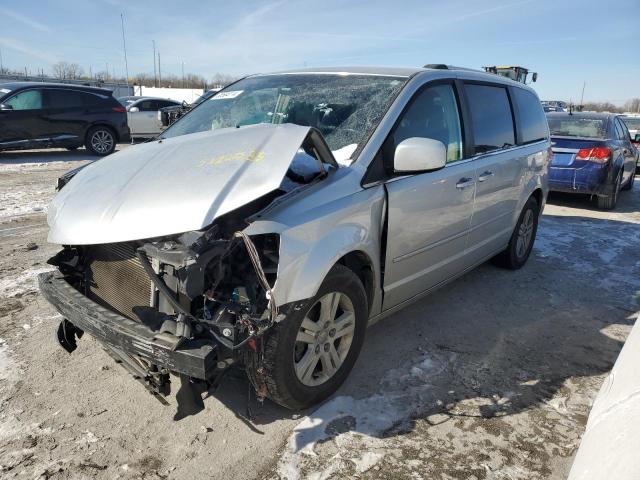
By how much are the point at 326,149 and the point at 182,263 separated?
3.31ft

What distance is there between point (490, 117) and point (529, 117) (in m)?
1.13

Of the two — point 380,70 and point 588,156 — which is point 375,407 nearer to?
point 380,70

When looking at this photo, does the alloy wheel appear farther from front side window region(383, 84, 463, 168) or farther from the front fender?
front side window region(383, 84, 463, 168)

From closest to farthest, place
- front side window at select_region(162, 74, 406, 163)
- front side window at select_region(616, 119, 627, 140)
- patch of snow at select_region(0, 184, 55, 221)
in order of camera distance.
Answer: front side window at select_region(162, 74, 406, 163), patch of snow at select_region(0, 184, 55, 221), front side window at select_region(616, 119, 627, 140)

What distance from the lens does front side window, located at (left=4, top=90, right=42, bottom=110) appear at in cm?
1112

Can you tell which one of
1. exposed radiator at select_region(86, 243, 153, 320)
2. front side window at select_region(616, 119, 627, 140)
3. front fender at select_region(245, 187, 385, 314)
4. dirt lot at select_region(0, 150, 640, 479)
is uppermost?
front side window at select_region(616, 119, 627, 140)

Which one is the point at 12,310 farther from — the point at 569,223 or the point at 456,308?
the point at 569,223

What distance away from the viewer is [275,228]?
7.38ft

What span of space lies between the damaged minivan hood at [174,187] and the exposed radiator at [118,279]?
0.83 ft

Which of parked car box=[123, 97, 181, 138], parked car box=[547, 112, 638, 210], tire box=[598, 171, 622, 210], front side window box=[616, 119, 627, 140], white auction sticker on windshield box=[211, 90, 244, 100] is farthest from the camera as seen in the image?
parked car box=[123, 97, 181, 138]

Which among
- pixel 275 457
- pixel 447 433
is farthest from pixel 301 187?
pixel 447 433

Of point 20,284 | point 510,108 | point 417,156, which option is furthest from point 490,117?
point 20,284

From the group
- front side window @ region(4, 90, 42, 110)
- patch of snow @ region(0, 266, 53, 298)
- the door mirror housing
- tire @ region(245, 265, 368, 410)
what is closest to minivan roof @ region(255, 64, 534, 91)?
the door mirror housing

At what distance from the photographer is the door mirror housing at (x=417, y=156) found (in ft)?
9.32
